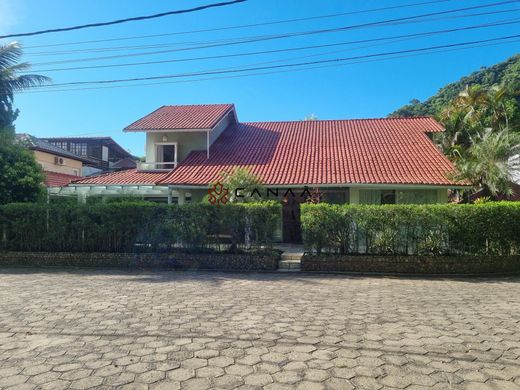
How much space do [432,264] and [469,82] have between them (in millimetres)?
35451

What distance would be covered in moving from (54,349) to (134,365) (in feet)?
3.84

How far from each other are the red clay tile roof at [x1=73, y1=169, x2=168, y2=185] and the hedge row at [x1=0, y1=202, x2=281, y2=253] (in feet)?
20.7

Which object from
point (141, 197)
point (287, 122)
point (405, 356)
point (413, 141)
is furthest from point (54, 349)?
point (287, 122)

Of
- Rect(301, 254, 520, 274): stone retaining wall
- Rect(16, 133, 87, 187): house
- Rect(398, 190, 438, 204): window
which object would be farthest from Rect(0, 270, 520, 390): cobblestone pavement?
Rect(16, 133, 87, 187): house

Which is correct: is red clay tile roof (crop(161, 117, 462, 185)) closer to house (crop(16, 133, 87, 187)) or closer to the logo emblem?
the logo emblem

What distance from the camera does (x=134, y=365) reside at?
156 inches

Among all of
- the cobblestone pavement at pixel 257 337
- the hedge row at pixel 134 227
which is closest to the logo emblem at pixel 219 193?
the hedge row at pixel 134 227

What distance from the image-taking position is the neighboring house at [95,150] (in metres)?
40.9

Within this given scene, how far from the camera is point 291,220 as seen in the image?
16969 mm

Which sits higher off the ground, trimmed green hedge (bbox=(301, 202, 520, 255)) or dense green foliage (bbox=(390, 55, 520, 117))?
dense green foliage (bbox=(390, 55, 520, 117))

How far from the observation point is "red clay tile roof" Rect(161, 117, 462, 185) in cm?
1600

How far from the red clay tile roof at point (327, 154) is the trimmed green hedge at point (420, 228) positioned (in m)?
4.84

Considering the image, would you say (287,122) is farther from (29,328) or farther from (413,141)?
(29,328)

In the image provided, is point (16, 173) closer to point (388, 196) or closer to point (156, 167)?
point (156, 167)
